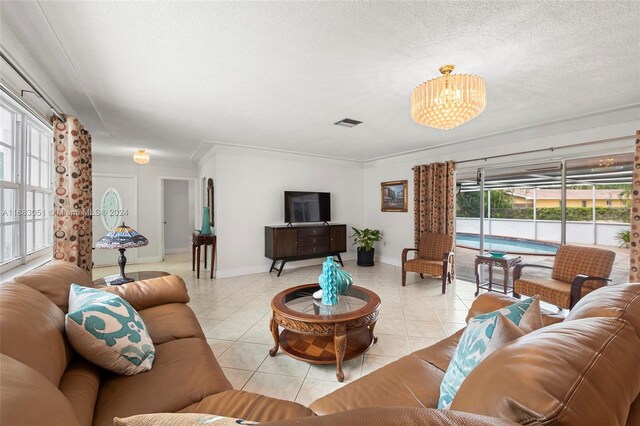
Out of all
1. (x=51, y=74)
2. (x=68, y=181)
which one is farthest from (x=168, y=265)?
(x=51, y=74)

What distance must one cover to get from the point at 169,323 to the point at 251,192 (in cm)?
333

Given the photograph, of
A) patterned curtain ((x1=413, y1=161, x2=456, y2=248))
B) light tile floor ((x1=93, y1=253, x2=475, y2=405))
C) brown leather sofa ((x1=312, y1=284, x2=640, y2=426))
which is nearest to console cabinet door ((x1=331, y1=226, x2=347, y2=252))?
light tile floor ((x1=93, y1=253, x2=475, y2=405))

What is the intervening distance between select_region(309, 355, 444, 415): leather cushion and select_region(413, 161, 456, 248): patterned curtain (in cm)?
366

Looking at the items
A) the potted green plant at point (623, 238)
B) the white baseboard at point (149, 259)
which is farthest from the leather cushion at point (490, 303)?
the white baseboard at point (149, 259)

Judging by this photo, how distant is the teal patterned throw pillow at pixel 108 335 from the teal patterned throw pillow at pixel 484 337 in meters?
1.34

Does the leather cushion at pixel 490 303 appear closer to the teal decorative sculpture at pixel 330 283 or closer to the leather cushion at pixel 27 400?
the teal decorative sculpture at pixel 330 283

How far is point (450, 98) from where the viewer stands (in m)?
1.83

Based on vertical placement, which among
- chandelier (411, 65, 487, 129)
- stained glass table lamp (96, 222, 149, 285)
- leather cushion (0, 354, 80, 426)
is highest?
chandelier (411, 65, 487, 129)

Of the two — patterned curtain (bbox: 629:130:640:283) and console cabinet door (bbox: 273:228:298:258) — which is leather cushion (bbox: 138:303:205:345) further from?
patterned curtain (bbox: 629:130:640:283)

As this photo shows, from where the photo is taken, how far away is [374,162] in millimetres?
6043

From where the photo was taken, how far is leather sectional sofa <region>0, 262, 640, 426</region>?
506mm

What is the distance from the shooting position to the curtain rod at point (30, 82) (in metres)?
1.66

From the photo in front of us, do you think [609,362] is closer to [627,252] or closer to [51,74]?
[51,74]

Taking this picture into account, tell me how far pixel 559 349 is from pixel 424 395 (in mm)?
739
